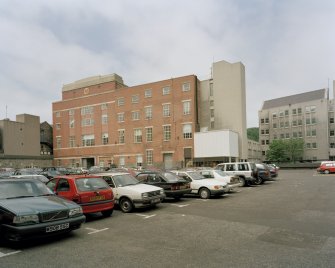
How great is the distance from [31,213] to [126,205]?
17.2 feet

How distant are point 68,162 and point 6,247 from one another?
194 feet

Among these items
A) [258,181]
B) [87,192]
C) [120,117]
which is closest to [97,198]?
[87,192]

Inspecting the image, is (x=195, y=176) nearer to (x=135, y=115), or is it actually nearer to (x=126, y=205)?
(x=126, y=205)

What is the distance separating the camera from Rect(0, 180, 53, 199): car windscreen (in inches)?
300

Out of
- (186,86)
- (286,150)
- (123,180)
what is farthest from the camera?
(286,150)

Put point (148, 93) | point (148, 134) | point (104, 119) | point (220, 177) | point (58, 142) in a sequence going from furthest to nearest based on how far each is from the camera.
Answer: point (58, 142) → point (104, 119) → point (148, 93) → point (148, 134) → point (220, 177)

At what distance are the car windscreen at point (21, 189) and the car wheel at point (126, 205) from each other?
3.72 metres

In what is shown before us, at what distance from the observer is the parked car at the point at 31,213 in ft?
21.0

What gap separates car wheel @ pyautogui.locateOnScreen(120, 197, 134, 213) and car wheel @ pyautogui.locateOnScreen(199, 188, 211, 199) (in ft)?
16.5

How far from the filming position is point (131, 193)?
11.4 meters

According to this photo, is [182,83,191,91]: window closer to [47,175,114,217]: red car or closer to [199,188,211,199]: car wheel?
[199,188,211,199]: car wheel

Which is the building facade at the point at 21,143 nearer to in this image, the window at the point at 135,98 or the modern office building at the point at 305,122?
the window at the point at 135,98

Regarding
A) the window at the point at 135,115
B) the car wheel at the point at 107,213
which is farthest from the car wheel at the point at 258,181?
the window at the point at 135,115

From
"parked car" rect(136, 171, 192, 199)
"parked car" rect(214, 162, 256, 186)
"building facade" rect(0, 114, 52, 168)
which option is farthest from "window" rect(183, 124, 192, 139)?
"building facade" rect(0, 114, 52, 168)
